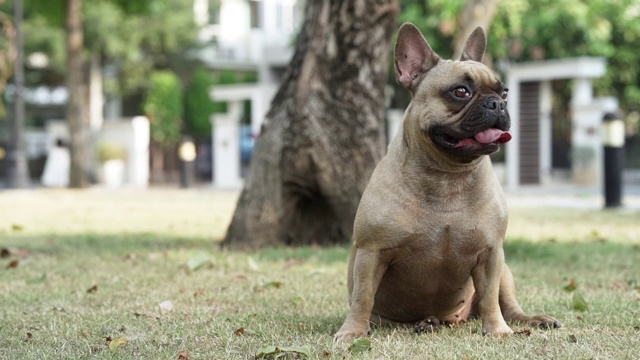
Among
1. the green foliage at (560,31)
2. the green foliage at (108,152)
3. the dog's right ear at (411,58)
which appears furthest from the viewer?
the green foliage at (108,152)

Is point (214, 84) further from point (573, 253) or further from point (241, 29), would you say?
point (573, 253)

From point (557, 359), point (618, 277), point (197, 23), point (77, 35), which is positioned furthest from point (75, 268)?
point (197, 23)

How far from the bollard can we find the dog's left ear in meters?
10.8

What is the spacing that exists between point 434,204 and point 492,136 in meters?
0.45

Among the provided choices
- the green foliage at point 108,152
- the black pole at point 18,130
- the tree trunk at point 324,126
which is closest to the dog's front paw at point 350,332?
the tree trunk at point 324,126

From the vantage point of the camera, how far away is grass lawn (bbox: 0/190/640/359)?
4102 millimetres

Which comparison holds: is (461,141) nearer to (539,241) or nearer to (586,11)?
(539,241)

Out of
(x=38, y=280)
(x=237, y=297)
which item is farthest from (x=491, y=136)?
(x=38, y=280)

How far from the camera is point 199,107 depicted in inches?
1470

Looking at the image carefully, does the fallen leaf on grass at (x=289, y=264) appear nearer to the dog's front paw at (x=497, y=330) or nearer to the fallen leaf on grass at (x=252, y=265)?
the fallen leaf on grass at (x=252, y=265)

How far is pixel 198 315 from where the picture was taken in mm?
5180

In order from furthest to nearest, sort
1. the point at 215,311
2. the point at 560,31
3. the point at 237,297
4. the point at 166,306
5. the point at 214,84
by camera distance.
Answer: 1. the point at 214,84
2. the point at 560,31
3. the point at 237,297
4. the point at 166,306
5. the point at 215,311

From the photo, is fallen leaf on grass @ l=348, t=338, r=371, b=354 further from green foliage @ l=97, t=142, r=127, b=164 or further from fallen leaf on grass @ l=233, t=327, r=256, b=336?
green foliage @ l=97, t=142, r=127, b=164

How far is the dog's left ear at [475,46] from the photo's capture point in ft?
15.8
